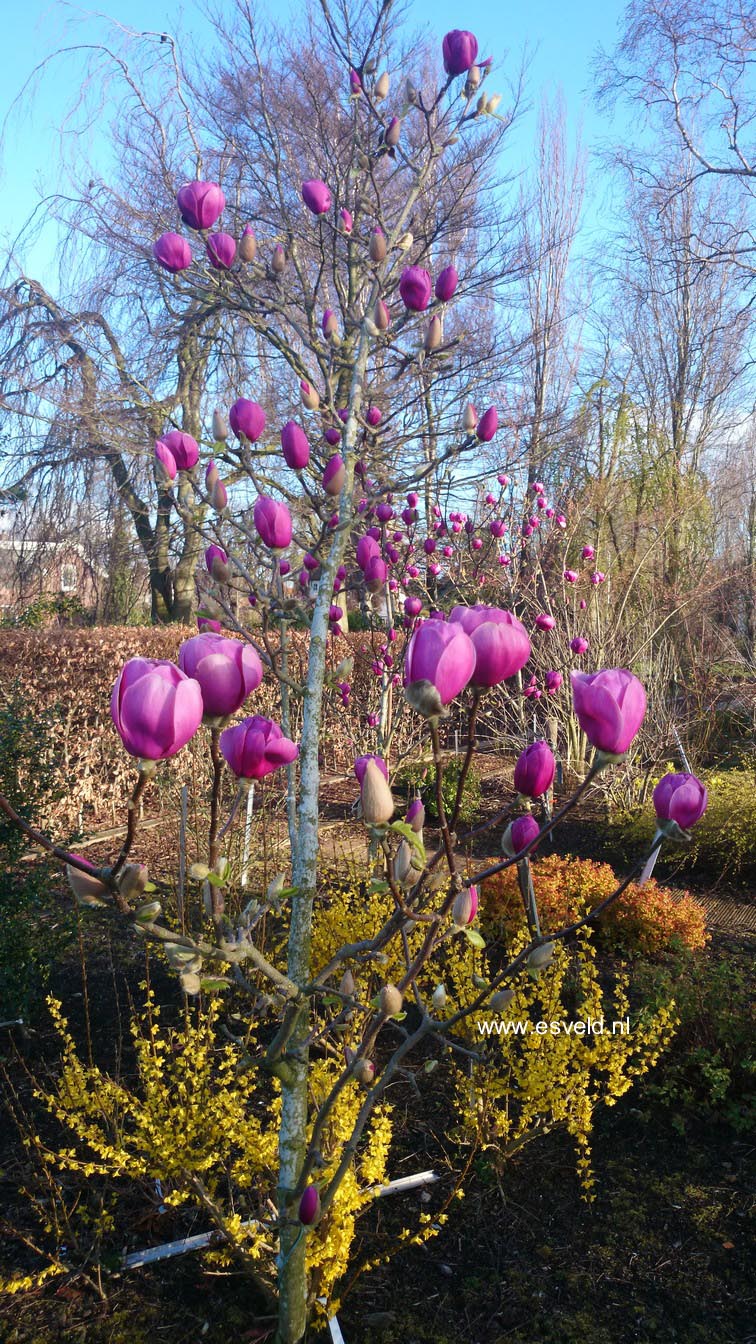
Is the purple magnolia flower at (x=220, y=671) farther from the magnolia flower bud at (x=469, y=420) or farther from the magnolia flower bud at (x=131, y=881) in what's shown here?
the magnolia flower bud at (x=469, y=420)

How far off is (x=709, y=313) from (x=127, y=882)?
665 inches

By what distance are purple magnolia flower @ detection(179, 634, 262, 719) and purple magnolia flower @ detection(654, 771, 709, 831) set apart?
18.9 inches

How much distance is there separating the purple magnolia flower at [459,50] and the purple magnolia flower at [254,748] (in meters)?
1.28

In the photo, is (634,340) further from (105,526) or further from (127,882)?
(127,882)

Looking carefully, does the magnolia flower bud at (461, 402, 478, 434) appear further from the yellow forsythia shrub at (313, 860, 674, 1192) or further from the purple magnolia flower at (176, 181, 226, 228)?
the yellow forsythia shrub at (313, 860, 674, 1192)

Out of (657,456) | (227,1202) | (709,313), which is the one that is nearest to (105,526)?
(657,456)

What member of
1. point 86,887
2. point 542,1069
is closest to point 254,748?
point 86,887

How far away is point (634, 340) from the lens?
15.1 m

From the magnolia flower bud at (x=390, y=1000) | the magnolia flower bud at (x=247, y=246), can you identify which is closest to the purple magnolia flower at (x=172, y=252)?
the magnolia flower bud at (x=247, y=246)

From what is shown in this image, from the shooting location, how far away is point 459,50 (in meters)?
1.50

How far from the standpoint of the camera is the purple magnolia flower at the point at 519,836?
984 millimetres

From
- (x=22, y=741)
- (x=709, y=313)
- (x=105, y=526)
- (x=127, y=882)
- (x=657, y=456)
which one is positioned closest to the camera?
(x=127, y=882)

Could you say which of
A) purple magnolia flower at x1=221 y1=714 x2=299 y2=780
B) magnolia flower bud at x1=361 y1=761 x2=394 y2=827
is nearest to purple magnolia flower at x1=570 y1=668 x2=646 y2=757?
magnolia flower bud at x1=361 y1=761 x2=394 y2=827

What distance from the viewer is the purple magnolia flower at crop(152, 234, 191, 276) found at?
1.40 metres
